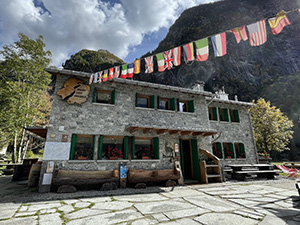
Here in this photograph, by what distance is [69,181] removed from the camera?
6047mm

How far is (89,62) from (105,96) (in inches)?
1307

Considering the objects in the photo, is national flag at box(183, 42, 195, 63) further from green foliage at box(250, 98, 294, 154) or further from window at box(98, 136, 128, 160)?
green foliage at box(250, 98, 294, 154)

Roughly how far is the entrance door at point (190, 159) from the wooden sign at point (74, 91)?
582cm

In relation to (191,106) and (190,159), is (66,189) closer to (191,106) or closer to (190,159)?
(190,159)

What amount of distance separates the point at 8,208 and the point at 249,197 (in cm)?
727

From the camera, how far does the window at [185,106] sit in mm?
9680

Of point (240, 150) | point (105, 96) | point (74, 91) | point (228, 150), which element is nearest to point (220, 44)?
point (105, 96)

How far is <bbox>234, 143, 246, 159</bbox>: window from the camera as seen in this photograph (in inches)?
442

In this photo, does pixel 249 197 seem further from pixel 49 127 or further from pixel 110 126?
pixel 49 127

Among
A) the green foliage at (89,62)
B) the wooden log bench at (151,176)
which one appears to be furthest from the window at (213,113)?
the green foliage at (89,62)

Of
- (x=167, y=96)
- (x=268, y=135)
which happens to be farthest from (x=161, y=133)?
(x=268, y=135)

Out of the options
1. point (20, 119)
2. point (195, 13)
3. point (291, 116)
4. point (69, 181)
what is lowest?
point (69, 181)

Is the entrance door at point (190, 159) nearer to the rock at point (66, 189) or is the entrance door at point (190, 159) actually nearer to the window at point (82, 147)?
the window at point (82, 147)

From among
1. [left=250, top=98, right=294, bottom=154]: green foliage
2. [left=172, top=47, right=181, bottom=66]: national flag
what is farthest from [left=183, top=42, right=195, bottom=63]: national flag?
[left=250, top=98, right=294, bottom=154]: green foliage
